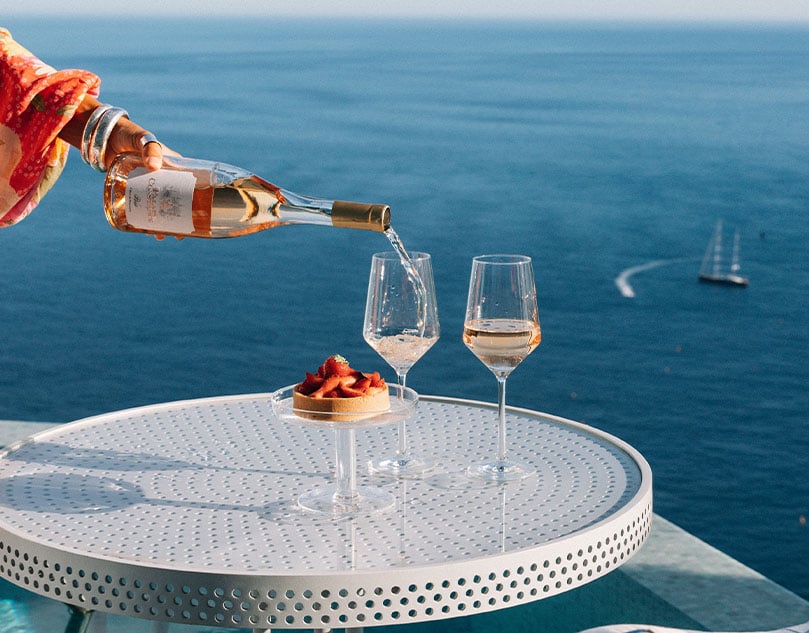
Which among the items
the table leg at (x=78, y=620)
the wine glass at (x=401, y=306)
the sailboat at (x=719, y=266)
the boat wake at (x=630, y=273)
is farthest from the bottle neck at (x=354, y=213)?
the sailboat at (x=719, y=266)

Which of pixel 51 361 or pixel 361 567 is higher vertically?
pixel 361 567

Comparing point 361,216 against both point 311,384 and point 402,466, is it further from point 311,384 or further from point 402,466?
point 402,466

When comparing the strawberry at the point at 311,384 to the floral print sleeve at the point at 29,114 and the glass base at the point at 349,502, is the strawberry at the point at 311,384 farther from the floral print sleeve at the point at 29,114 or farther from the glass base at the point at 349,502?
the floral print sleeve at the point at 29,114

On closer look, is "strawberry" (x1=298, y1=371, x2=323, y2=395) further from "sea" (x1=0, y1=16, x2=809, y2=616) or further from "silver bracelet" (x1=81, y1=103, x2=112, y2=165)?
"sea" (x1=0, y1=16, x2=809, y2=616)

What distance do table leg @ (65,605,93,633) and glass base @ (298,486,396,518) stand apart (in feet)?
5.84

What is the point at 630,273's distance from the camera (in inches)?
2232

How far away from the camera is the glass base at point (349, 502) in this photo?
2.18m

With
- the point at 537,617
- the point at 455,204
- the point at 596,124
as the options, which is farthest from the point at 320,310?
the point at 537,617

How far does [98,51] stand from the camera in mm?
116125

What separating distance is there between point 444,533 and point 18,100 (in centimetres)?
116

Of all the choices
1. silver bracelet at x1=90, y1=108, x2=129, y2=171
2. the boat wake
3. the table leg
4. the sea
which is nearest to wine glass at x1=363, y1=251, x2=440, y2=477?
silver bracelet at x1=90, y1=108, x2=129, y2=171

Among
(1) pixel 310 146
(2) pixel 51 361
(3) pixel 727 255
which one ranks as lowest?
(2) pixel 51 361

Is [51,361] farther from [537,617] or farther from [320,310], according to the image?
[537,617]

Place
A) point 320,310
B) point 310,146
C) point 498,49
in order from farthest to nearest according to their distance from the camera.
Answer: point 498,49 → point 310,146 → point 320,310
